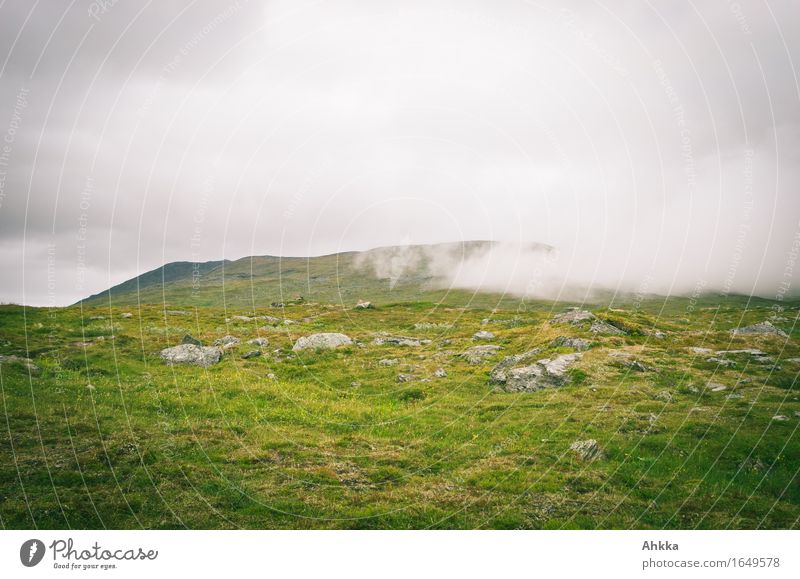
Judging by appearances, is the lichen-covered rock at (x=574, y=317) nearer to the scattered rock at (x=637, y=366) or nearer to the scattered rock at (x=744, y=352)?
the scattered rock at (x=744, y=352)

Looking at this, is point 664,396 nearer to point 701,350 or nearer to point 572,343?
point 572,343

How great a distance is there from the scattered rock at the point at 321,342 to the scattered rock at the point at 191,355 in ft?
26.3

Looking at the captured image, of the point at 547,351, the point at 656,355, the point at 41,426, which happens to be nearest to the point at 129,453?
the point at 41,426

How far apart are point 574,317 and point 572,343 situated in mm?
11098

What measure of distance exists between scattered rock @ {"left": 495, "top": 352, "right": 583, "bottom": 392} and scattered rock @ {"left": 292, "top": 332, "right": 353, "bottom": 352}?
60.6ft

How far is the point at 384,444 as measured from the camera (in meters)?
19.3

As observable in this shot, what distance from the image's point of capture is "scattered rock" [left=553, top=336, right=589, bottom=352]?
3497cm

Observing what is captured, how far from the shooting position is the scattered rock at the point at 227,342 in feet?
125

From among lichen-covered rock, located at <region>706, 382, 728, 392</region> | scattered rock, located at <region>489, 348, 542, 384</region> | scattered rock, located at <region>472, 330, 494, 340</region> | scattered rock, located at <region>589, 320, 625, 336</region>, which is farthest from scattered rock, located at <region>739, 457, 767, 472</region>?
scattered rock, located at <region>472, 330, 494, 340</region>

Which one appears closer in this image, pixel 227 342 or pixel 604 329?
pixel 227 342

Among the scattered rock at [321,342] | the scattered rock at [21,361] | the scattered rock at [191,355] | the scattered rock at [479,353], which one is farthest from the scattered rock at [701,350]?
the scattered rock at [21,361]

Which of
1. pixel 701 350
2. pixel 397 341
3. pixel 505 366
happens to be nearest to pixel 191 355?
pixel 397 341
